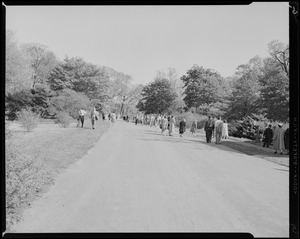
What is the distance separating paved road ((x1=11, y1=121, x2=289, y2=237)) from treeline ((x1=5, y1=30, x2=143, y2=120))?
180 centimetres

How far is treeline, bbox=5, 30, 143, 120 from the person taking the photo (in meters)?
3.70

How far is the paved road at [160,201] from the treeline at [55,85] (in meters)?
1.80

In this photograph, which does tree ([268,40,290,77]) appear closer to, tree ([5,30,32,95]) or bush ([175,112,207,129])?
tree ([5,30,32,95])

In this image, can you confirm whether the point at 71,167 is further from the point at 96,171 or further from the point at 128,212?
the point at 128,212

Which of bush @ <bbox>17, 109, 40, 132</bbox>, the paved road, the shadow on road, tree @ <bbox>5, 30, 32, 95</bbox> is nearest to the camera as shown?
tree @ <bbox>5, 30, 32, 95</bbox>

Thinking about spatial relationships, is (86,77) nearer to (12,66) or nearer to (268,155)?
(268,155)

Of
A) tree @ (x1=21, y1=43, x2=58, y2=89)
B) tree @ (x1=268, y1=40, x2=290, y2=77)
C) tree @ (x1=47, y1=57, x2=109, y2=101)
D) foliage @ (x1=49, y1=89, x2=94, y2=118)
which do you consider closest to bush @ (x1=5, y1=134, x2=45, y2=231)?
tree @ (x1=21, y1=43, x2=58, y2=89)

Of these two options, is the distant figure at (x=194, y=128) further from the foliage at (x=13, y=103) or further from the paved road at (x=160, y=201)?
the foliage at (x=13, y=103)

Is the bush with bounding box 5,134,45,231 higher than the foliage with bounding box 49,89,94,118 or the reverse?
the reverse

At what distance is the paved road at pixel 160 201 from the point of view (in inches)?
156

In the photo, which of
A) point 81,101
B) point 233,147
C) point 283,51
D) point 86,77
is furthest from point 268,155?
point 86,77

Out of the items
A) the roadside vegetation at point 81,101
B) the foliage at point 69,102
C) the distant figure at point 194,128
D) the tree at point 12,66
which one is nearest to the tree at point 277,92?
the roadside vegetation at point 81,101

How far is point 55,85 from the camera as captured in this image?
30312 mm
